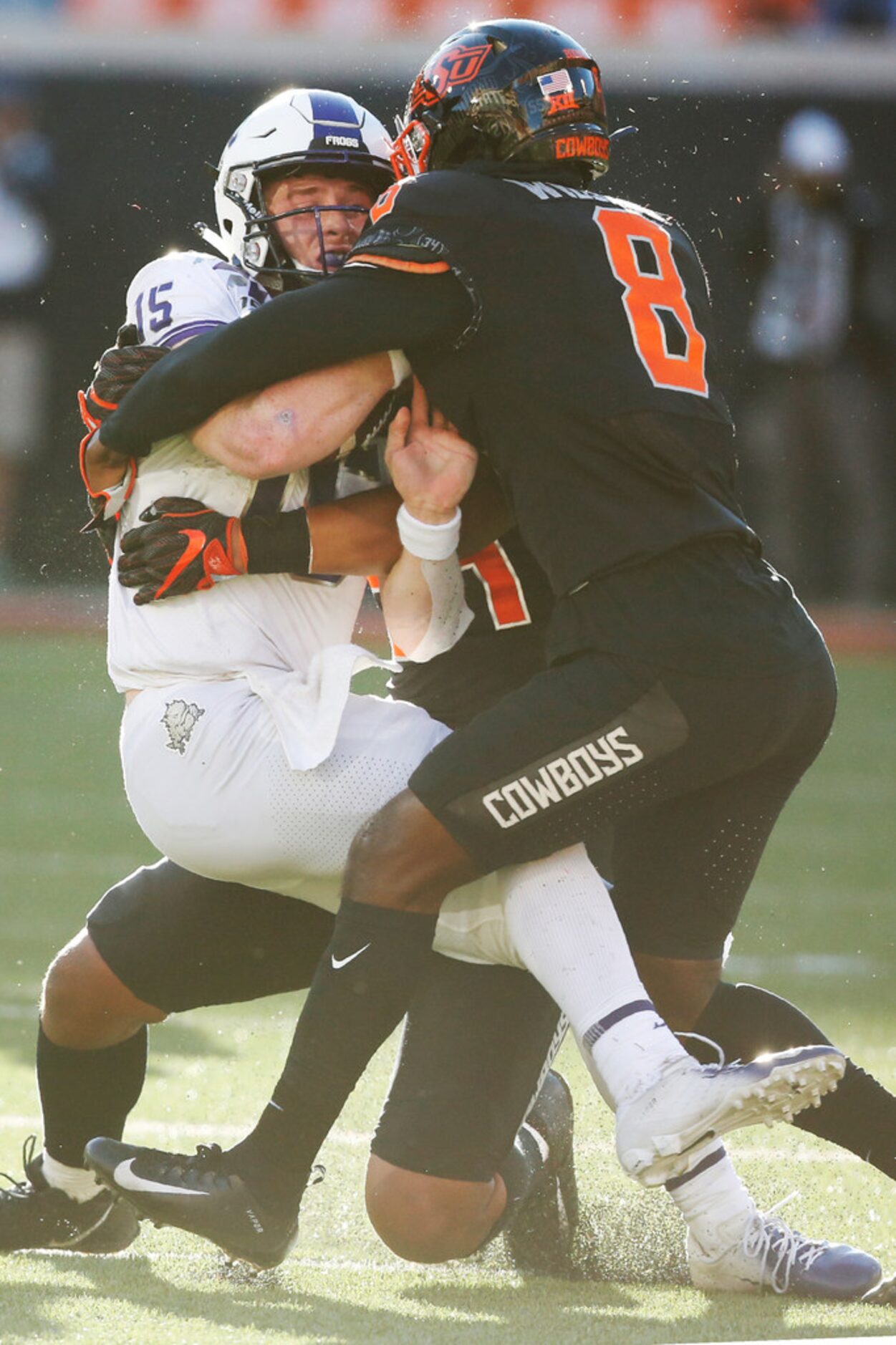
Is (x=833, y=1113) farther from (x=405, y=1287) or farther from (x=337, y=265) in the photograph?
(x=337, y=265)

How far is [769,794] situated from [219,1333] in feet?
3.79

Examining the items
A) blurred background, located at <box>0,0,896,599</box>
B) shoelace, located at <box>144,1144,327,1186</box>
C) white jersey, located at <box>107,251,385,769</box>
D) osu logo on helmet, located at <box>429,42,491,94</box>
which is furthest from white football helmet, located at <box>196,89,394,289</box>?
blurred background, located at <box>0,0,896,599</box>

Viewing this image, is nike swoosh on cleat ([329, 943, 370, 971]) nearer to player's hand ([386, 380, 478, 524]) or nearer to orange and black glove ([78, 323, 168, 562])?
player's hand ([386, 380, 478, 524])

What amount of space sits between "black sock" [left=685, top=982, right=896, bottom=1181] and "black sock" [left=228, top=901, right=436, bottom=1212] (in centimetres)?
63

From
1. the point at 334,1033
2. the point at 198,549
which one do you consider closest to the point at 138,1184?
the point at 334,1033

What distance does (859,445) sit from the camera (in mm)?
12375

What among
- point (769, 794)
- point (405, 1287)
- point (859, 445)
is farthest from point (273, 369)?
point (859, 445)

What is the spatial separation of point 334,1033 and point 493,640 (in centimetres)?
81

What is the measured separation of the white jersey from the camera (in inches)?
123

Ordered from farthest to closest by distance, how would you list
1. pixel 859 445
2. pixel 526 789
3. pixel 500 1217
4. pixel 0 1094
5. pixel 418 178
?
1. pixel 859 445
2. pixel 0 1094
3. pixel 500 1217
4. pixel 418 178
5. pixel 526 789

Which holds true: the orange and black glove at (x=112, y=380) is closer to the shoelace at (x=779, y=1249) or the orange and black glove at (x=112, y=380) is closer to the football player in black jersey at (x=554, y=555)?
the football player in black jersey at (x=554, y=555)

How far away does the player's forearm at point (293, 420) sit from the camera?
2990 mm

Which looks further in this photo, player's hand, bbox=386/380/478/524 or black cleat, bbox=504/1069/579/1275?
black cleat, bbox=504/1069/579/1275

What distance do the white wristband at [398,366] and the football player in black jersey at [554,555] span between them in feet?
0.12
